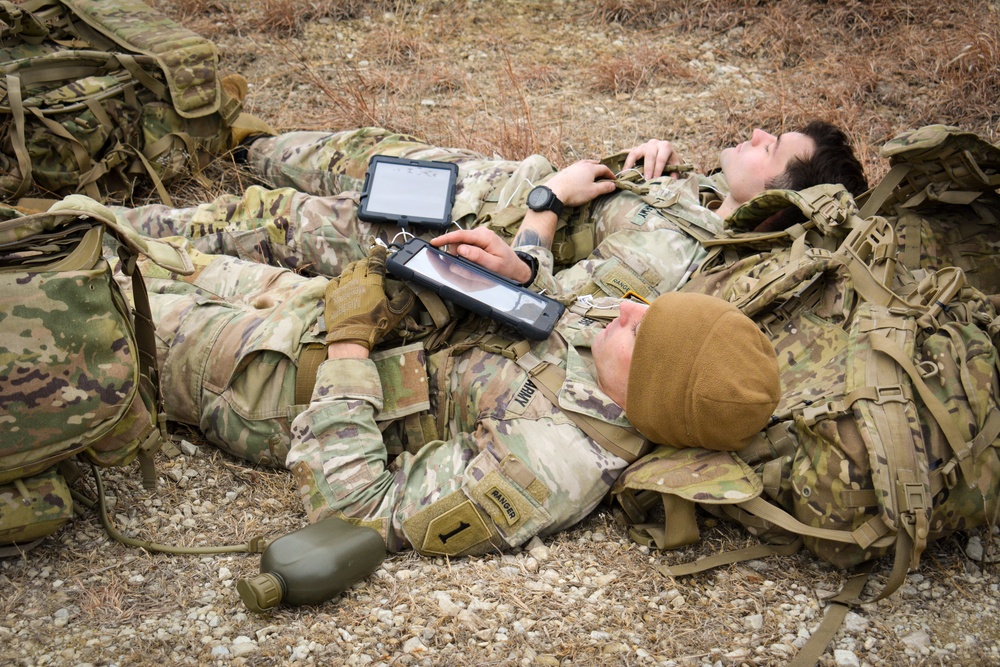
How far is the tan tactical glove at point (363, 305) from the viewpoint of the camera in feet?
9.96

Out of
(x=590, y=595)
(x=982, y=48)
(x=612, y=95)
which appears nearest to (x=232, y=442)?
(x=590, y=595)

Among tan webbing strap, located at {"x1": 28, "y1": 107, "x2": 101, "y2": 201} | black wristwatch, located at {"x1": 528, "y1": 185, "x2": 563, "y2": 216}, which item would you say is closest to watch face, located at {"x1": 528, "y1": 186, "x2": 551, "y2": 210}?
black wristwatch, located at {"x1": 528, "y1": 185, "x2": 563, "y2": 216}

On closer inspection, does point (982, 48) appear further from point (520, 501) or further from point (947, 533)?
point (520, 501)

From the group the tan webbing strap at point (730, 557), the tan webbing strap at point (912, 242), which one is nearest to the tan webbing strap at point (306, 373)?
the tan webbing strap at point (730, 557)

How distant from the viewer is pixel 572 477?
9.16ft

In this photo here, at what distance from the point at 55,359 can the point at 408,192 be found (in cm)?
201

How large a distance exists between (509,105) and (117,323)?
385 centimetres

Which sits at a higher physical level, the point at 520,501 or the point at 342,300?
the point at 342,300

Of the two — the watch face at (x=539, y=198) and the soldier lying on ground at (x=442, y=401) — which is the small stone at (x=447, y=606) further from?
the watch face at (x=539, y=198)

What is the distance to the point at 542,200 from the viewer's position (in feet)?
12.6

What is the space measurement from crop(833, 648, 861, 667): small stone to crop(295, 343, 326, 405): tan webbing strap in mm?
1898

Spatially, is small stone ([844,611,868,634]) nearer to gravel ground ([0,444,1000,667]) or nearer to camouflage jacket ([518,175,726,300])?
gravel ground ([0,444,1000,667])

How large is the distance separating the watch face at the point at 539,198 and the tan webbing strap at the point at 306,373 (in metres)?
1.27

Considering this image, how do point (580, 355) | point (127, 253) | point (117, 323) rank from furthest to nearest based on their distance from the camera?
1. point (580, 355)
2. point (127, 253)
3. point (117, 323)
